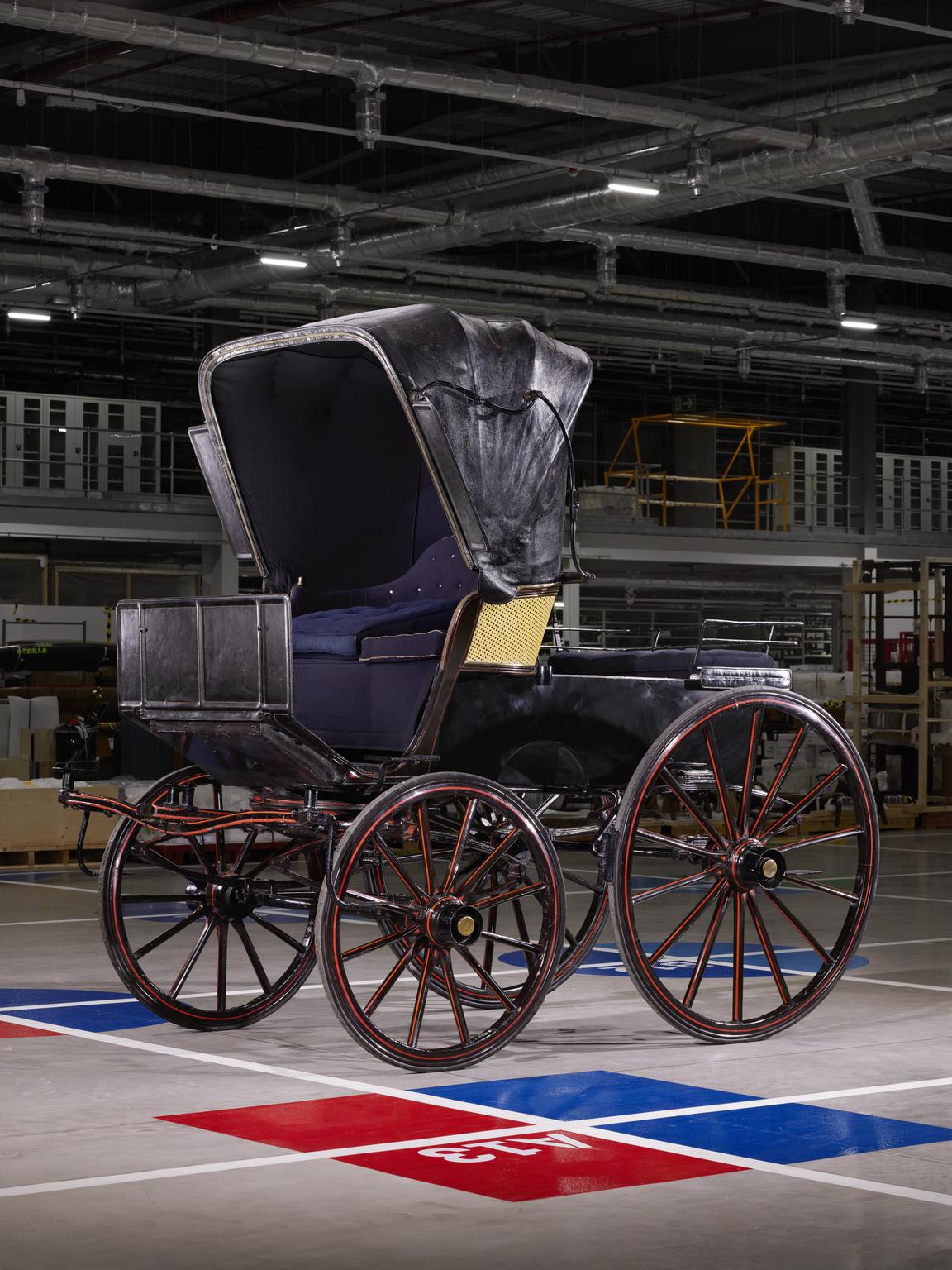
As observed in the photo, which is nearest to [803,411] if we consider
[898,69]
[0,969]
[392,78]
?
[898,69]

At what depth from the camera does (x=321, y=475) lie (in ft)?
27.4

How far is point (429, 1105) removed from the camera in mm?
6406

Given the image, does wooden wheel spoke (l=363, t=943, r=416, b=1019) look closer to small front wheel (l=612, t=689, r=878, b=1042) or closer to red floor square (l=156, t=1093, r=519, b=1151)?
red floor square (l=156, t=1093, r=519, b=1151)

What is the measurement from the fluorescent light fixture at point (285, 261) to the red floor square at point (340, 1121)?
1732 cm

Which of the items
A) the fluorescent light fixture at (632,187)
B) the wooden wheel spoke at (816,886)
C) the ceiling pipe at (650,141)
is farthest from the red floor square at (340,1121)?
the fluorescent light fixture at (632,187)

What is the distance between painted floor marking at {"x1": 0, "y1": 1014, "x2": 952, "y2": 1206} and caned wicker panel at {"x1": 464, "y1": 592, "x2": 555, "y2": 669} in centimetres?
167

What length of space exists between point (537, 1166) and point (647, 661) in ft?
10.7

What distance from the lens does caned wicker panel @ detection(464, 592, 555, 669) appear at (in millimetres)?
7289

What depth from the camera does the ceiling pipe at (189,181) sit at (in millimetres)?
19406

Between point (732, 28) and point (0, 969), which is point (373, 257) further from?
point (0, 969)

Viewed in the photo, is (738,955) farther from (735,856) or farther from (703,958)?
(735,856)

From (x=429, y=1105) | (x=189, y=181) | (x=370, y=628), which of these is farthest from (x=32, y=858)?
(x=429, y=1105)

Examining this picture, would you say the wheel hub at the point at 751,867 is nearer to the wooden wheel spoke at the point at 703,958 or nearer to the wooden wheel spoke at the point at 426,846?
the wooden wheel spoke at the point at 703,958

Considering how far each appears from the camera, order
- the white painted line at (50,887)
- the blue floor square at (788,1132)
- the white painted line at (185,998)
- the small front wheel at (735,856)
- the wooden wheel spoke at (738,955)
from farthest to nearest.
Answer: the white painted line at (50,887), the white painted line at (185,998), the wooden wheel spoke at (738,955), the small front wheel at (735,856), the blue floor square at (788,1132)
